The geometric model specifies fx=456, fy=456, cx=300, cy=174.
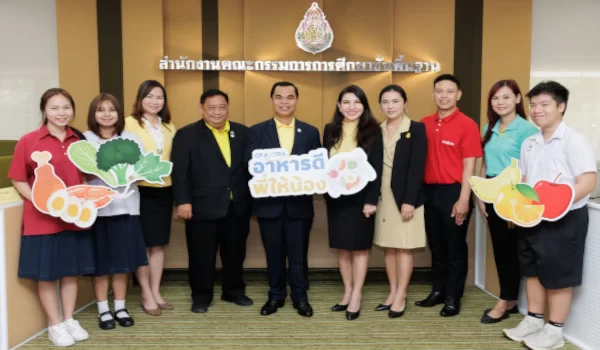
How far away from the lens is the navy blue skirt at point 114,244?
2.91m

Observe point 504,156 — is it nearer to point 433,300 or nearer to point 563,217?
point 563,217

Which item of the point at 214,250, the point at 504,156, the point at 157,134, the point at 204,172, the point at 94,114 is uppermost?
the point at 94,114

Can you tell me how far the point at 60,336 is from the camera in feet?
9.14

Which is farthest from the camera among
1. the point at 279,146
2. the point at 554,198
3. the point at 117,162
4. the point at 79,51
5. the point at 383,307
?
the point at 79,51

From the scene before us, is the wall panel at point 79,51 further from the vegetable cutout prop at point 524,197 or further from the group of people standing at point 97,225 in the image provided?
the vegetable cutout prop at point 524,197

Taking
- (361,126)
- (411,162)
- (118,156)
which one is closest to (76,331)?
(118,156)

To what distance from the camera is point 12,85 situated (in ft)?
16.6

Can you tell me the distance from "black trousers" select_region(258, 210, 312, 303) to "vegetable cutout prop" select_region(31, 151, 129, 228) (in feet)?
3.63

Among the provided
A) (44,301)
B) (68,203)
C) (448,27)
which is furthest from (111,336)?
(448,27)

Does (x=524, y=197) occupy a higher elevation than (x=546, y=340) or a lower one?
higher

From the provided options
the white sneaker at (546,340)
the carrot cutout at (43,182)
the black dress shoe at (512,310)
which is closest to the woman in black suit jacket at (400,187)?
the black dress shoe at (512,310)

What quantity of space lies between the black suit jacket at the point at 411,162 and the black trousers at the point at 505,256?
570mm

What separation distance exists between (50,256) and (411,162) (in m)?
2.31

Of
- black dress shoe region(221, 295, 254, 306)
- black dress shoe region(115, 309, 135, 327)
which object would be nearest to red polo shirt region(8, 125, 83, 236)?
black dress shoe region(115, 309, 135, 327)
